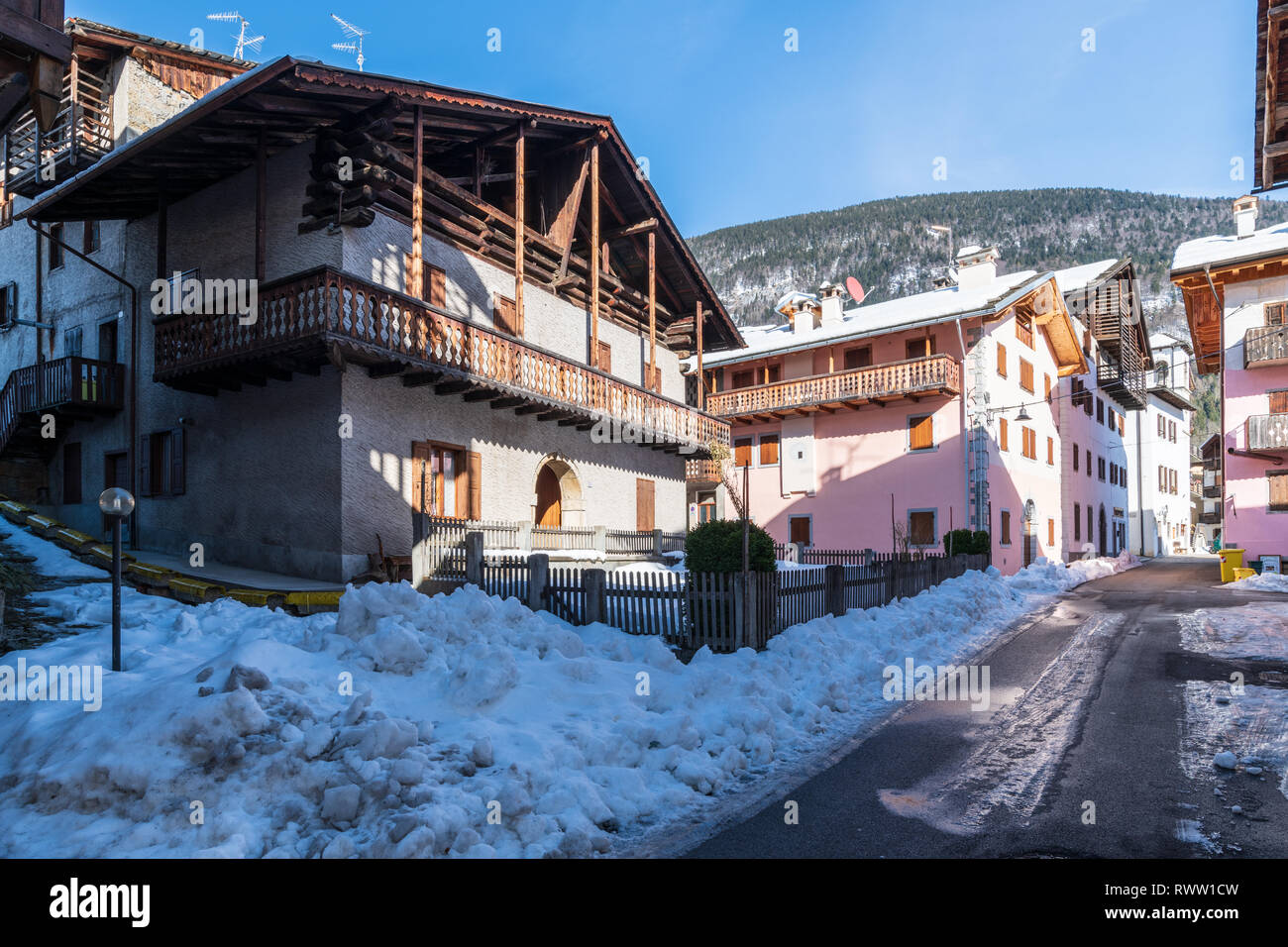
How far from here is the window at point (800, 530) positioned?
32344 mm

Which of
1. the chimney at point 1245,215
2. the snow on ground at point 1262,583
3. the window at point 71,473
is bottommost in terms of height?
the snow on ground at point 1262,583

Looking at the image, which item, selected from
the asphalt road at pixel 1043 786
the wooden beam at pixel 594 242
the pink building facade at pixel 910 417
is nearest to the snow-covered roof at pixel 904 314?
the pink building facade at pixel 910 417

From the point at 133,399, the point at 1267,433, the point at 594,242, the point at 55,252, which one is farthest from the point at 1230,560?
the point at 55,252

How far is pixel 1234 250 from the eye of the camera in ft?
98.7

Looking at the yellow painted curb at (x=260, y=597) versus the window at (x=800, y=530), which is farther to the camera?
the window at (x=800, y=530)

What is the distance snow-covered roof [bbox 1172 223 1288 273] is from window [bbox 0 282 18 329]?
128ft

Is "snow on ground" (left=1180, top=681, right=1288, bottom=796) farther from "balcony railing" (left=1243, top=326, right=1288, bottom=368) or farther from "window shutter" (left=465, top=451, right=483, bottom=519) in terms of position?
"balcony railing" (left=1243, top=326, right=1288, bottom=368)

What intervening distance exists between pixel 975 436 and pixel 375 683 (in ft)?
83.3

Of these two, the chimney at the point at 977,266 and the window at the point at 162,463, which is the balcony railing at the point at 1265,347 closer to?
the chimney at the point at 977,266

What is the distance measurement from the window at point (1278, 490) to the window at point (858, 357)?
593 inches

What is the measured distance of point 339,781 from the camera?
541 cm

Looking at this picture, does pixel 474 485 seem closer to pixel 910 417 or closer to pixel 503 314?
pixel 503 314

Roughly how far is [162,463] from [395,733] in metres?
15.0
